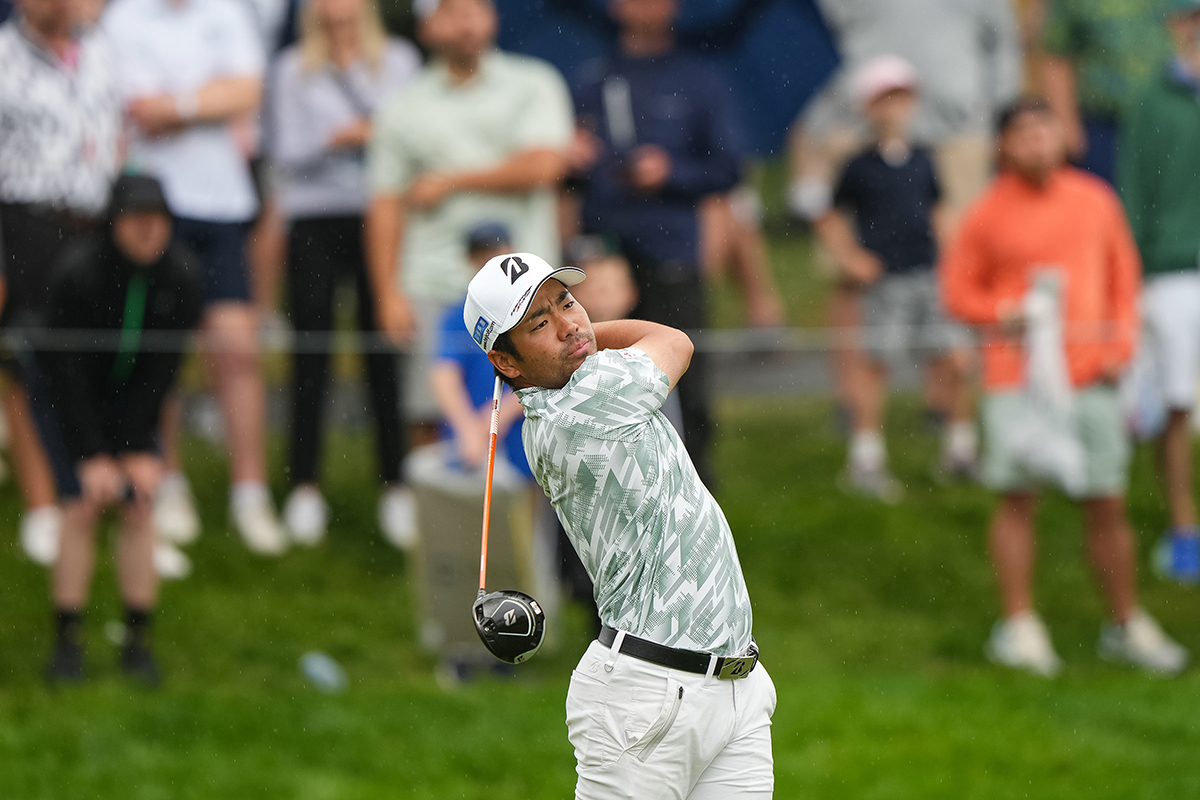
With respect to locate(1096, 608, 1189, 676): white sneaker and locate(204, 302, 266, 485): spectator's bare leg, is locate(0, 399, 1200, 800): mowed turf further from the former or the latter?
locate(204, 302, 266, 485): spectator's bare leg

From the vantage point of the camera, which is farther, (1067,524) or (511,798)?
(1067,524)

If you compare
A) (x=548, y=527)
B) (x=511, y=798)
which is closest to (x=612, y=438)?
(x=511, y=798)

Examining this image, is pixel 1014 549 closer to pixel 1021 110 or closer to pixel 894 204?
pixel 1021 110

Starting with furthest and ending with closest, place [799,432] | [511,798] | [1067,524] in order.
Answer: [799,432] → [1067,524] → [511,798]

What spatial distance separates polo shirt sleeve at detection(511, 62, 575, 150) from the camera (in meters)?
7.91

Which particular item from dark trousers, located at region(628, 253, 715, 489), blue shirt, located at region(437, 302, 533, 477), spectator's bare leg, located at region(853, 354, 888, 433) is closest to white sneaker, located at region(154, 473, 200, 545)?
blue shirt, located at region(437, 302, 533, 477)

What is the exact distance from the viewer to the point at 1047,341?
7762 mm

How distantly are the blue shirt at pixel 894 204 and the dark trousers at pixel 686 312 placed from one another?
144 cm

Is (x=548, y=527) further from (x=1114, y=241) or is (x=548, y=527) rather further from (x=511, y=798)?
(x=1114, y=241)

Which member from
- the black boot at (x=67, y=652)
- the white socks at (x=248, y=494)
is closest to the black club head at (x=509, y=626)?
the black boot at (x=67, y=652)

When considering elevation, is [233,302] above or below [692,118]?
below

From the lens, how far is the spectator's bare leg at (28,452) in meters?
8.16

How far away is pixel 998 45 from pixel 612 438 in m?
6.50

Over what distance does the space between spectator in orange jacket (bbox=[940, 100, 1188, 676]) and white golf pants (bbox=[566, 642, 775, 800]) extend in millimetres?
3974
